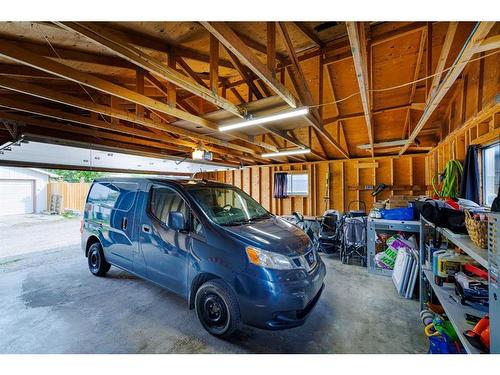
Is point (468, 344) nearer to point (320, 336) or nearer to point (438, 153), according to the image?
point (320, 336)

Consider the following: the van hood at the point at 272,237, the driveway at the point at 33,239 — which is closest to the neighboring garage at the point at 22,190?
the driveway at the point at 33,239

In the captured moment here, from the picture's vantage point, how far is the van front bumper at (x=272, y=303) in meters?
1.94

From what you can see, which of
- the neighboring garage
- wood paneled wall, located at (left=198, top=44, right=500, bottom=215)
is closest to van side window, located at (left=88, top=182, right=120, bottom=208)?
wood paneled wall, located at (left=198, top=44, right=500, bottom=215)

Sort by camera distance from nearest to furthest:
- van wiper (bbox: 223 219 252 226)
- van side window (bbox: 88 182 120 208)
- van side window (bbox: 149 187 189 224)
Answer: van wiper (bbox: 223 219 252 226)
van side window (bbox: 149 187 189 224)
van side window (bbox: 88 182 120 208)

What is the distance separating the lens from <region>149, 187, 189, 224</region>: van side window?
2.66m

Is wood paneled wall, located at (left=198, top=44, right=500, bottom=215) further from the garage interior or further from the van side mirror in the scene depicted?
the van side mirror

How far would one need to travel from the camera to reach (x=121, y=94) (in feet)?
7.99

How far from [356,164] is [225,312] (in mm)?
7244

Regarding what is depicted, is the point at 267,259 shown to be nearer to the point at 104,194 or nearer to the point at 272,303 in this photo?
the point at 272,303

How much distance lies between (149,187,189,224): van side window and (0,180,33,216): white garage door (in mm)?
16187

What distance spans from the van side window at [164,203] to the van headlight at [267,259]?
3.32 ft
